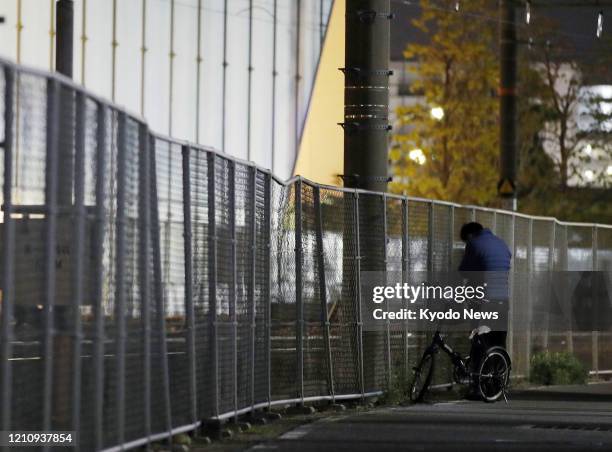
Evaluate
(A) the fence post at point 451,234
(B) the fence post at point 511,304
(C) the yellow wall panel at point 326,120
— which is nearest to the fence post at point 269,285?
(A) the fence post at point 451,234

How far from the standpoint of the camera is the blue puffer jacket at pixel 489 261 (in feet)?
58.1

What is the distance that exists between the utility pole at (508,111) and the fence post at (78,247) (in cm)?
2188

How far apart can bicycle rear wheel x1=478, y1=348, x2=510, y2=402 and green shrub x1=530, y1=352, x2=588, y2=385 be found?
11.6ft

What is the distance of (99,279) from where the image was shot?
405 inches

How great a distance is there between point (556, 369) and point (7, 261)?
1334cm

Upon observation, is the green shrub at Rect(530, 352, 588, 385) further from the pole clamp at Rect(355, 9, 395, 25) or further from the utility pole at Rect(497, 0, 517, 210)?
the utility pole at Rect(497, 0, 517, 210)

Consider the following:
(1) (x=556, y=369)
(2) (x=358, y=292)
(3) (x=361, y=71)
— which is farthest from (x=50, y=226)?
(1) (x=556, y=369)

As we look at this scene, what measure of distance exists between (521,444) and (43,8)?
90.1 ft

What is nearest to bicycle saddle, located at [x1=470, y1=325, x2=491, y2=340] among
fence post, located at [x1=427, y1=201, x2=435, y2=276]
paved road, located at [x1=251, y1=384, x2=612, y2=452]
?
paved road, located at [x1=251, y1=384, x2=612, y2=452]

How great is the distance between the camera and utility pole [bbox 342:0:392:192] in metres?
18.1

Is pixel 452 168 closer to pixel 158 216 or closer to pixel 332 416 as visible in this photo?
pixel 332 416

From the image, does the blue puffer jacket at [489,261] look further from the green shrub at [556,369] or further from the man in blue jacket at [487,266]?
the green shrub at [556,369]

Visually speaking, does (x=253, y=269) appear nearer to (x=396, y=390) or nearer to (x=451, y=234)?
(x=396, y=390)

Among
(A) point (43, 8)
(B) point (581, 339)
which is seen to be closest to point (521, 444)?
(B) point (581, 339)
